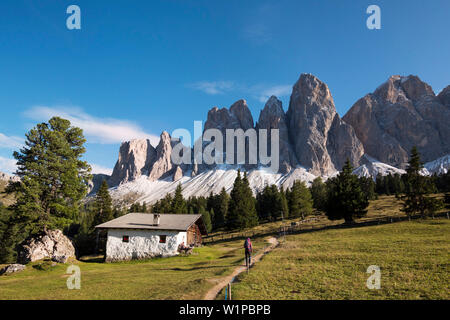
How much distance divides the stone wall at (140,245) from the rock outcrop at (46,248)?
528cm

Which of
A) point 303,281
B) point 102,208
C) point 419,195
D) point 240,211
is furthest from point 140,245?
point 419,195

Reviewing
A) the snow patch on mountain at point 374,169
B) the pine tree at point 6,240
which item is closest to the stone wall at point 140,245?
the pine tree at point 6,240

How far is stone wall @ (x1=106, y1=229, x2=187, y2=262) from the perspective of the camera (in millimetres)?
32875

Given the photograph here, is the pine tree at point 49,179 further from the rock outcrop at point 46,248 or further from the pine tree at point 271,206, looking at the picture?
the pine tree at point 271,206

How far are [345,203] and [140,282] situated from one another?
39527mm

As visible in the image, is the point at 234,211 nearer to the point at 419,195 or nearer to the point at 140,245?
the point at 140,245

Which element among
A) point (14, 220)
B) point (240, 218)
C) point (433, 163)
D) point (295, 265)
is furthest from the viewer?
point (433, 163)

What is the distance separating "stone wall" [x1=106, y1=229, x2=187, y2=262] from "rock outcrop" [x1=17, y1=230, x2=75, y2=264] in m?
5.28

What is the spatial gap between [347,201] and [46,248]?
4703cm

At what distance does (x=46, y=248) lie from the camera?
98.0ft

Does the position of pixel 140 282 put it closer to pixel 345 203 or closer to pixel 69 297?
pixel 69 297

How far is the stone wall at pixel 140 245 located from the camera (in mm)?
32875
